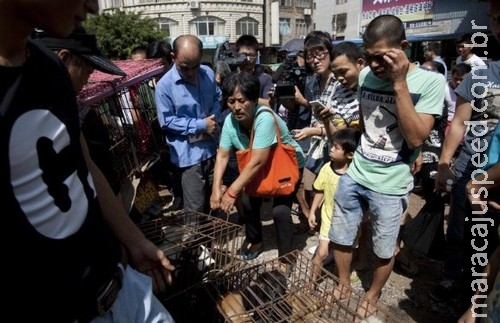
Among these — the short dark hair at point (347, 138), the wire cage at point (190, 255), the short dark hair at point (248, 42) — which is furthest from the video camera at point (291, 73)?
the wire cage at point (190, 255)

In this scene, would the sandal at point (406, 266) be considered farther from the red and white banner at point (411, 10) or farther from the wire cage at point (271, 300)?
the red and white banner at point (411, 10)

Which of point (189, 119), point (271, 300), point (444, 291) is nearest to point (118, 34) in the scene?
point (189, 119)

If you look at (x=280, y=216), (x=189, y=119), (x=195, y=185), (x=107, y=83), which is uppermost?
(x=107, y=83)

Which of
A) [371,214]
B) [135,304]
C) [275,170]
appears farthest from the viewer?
[275,170]

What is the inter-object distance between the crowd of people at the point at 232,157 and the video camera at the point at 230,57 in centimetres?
6

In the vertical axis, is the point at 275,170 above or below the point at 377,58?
below

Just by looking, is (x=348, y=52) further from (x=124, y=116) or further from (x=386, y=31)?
(x=124, y=116)

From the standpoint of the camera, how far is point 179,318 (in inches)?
72.6

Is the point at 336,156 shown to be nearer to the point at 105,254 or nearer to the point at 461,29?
the point at 105,254

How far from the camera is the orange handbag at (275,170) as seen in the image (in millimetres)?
2883

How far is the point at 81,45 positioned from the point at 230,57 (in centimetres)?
307

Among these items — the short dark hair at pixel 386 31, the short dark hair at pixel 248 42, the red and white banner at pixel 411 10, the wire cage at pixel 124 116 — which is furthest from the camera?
the red and white banner at pixel 411 10

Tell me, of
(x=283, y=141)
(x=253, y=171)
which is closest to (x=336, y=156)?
(x=283, y=141)

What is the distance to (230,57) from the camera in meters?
4.95
